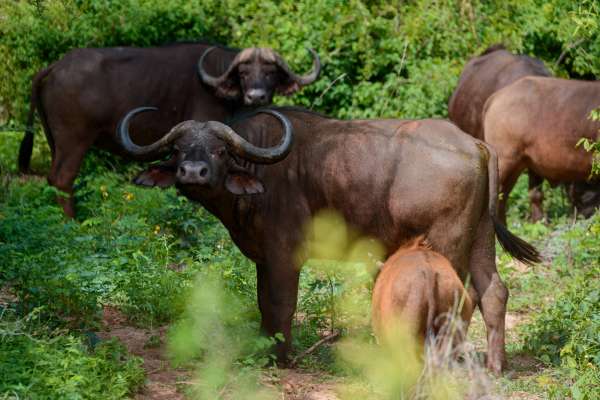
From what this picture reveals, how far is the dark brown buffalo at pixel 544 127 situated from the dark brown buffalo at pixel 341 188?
3922 mm

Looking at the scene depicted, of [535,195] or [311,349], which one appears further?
[535,195]

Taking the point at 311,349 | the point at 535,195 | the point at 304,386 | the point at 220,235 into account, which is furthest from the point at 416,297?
the point at 535,195

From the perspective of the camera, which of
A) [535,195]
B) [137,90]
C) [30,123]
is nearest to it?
[137,90]

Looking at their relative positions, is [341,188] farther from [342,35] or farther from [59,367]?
[342,35]

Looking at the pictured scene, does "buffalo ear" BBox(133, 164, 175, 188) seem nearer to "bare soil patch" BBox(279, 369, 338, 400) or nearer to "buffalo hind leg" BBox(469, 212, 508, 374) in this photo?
"bare soil patch" BBox(279, 369, 338, 400)

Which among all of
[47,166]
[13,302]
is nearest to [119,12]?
[47,166]

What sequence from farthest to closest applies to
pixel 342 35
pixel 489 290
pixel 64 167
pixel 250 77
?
pixel 342 35, pixel 250 77, pixel 64 167, pixel 489 290

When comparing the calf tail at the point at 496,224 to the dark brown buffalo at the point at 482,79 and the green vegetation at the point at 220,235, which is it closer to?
the green vegetation at the point at 220,235

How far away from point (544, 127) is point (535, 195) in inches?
56.3

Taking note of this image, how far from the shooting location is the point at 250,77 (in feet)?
38.9

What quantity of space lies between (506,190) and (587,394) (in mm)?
5797

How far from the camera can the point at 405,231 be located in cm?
713

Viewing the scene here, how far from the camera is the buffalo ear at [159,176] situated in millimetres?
7434

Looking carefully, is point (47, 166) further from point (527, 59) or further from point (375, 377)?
point (375, 377)
